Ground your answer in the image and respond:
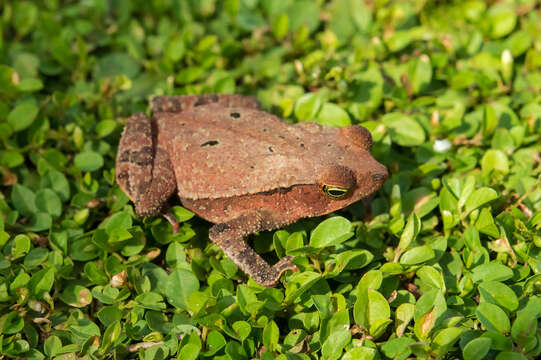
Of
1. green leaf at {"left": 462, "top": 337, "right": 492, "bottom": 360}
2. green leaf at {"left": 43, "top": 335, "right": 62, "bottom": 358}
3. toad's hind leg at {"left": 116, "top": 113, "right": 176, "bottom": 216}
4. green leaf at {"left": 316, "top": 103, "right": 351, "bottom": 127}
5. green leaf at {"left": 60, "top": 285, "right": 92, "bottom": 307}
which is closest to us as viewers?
green leaf at {"left": 462, "top": 337, "right": 492, "bottom": 360}

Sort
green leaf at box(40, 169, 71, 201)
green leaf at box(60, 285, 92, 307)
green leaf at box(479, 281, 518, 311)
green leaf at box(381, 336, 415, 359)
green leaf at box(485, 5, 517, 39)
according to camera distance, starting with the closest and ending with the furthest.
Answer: green leaf at box(381, 336, 415, 359) → green leaf at box(479, 281, 518, 311) → green leaf at box(60, 285, 92, 307) → green leaf at box(40, 169, 71, 201) → green leaf at box(485, 5, 517, 39)

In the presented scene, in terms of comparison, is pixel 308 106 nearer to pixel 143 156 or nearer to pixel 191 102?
pixel 191 102

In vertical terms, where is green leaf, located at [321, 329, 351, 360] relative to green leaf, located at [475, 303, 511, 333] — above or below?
below

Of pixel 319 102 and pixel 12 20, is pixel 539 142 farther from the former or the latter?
pixel 12 20

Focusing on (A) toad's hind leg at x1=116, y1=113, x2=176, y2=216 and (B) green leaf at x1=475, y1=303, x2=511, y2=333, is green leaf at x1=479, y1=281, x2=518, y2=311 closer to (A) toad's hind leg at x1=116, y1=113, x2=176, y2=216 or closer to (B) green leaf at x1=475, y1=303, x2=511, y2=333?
(B) green leaf at x1=475, y1=303, x2=511, y2=333

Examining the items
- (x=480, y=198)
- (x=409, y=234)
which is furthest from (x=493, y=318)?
(x=480, y=198)

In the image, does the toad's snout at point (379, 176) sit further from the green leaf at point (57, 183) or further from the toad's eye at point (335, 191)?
the green leaf at point (57, 183)

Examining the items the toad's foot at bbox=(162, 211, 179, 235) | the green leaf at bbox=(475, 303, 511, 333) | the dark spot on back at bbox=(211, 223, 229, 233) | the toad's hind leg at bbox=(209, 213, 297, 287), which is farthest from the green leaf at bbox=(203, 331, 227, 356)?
the green leaf at bbox=(475, 303, 511, 333)

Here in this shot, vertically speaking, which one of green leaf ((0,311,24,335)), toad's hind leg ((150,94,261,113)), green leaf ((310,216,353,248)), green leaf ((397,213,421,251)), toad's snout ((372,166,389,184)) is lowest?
green leaf ((0,311,24,335))

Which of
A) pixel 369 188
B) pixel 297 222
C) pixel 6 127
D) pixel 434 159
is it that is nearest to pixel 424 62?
pixel 434 159
